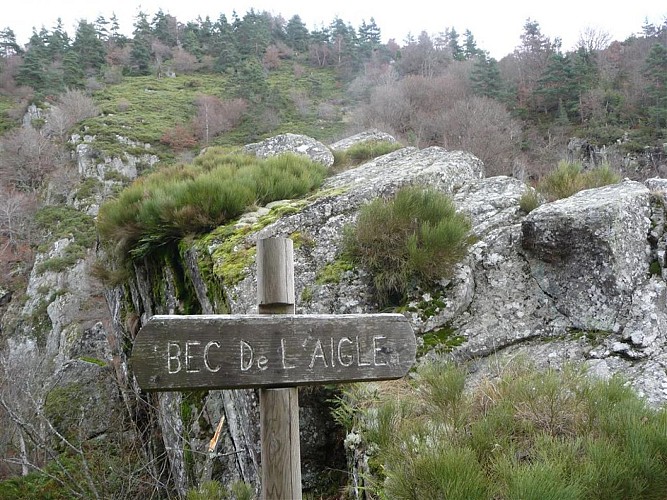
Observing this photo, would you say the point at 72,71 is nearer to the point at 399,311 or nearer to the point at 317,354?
the point at 399,311

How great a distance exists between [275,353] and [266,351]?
3cm

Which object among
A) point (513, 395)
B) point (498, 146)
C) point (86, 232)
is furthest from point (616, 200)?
point (86, 232)

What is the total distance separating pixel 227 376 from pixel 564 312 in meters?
3.10

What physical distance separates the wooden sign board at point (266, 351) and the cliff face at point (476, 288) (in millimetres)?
1804

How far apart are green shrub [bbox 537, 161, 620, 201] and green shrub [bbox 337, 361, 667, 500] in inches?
103

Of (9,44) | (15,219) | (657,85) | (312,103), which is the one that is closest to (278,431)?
(15,219)

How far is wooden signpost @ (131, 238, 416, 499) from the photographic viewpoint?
1604mm

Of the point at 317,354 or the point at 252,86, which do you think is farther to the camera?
the point at 252,86

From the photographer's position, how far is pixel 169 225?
533cm

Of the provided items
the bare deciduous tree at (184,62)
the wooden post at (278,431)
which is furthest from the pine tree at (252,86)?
the wooden post at (278,431)

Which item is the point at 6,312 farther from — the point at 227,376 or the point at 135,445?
the point at 227,376

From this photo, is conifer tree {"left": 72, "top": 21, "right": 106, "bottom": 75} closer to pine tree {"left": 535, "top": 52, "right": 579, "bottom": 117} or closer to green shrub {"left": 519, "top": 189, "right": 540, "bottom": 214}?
pine tree {"left": 535, "top": 52, "right": 579, "bottom": 117}

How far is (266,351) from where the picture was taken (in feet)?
5.55

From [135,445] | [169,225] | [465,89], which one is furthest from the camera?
[465,89]
